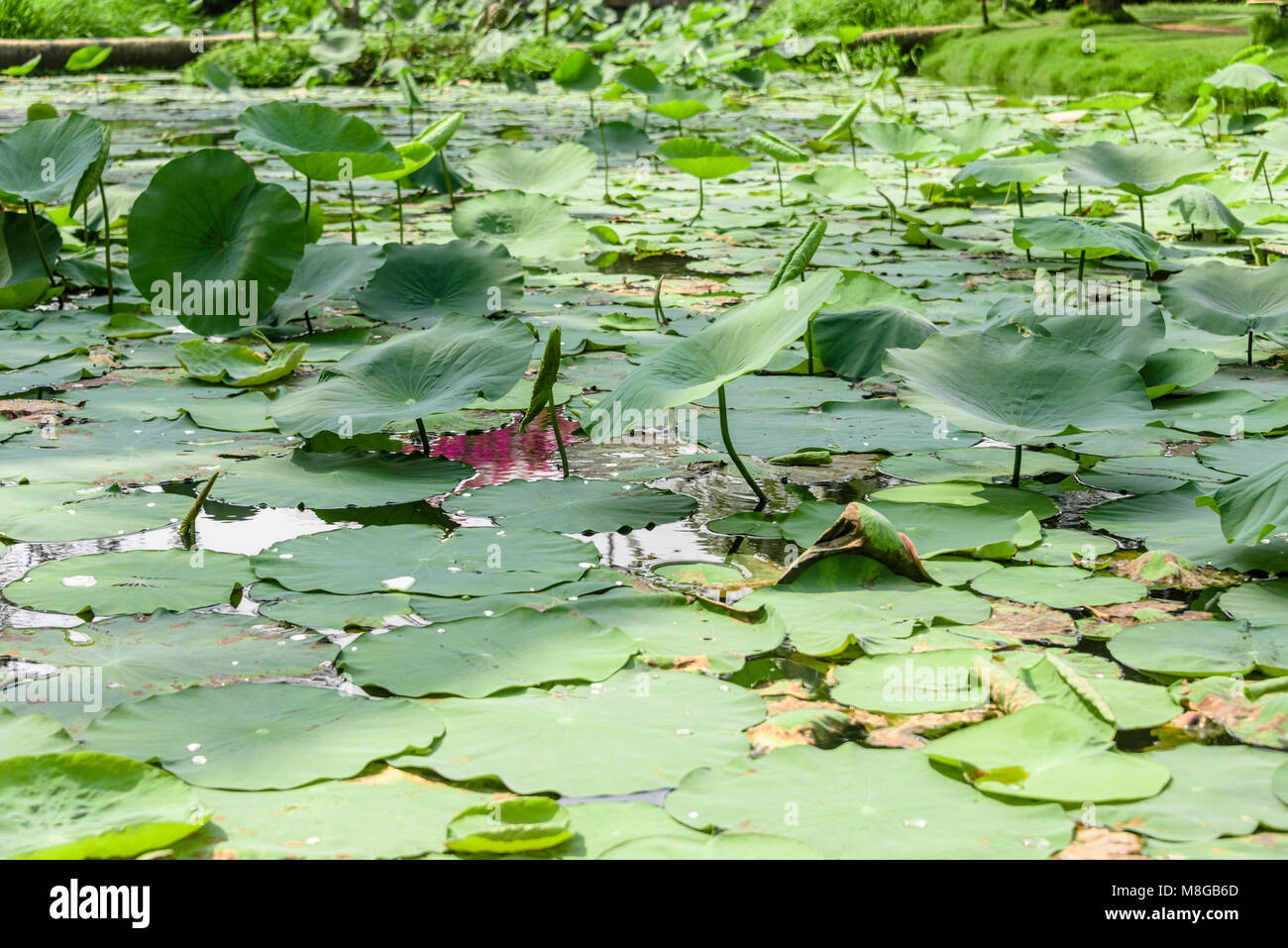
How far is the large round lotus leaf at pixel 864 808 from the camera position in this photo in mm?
892

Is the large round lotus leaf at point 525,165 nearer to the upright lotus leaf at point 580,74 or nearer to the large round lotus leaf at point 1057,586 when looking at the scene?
the large round lotus leaf at point 1057,586

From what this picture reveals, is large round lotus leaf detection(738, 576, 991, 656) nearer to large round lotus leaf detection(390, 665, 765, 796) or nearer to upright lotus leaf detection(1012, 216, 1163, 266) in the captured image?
large round lotus leaf detection(390, 665, 765, 796)

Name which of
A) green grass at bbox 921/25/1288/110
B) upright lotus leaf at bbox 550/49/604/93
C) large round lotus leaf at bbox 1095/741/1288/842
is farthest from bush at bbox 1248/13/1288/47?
large round lotus leaf at bbox 1095/741/1288/842

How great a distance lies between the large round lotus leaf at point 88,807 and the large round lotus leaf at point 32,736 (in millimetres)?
64

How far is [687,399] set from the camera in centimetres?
143

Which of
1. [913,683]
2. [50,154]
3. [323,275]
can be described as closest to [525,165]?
[323,275]

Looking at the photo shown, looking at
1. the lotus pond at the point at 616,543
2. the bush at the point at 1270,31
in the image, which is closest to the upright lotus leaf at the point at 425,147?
the lotus pond at the point at 616,543

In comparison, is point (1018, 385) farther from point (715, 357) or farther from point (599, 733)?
point (599, 733)

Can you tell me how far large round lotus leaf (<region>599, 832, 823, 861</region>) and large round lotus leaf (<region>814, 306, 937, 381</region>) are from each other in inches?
50.5

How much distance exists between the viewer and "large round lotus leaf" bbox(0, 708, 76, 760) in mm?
1011

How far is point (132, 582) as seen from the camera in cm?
136
